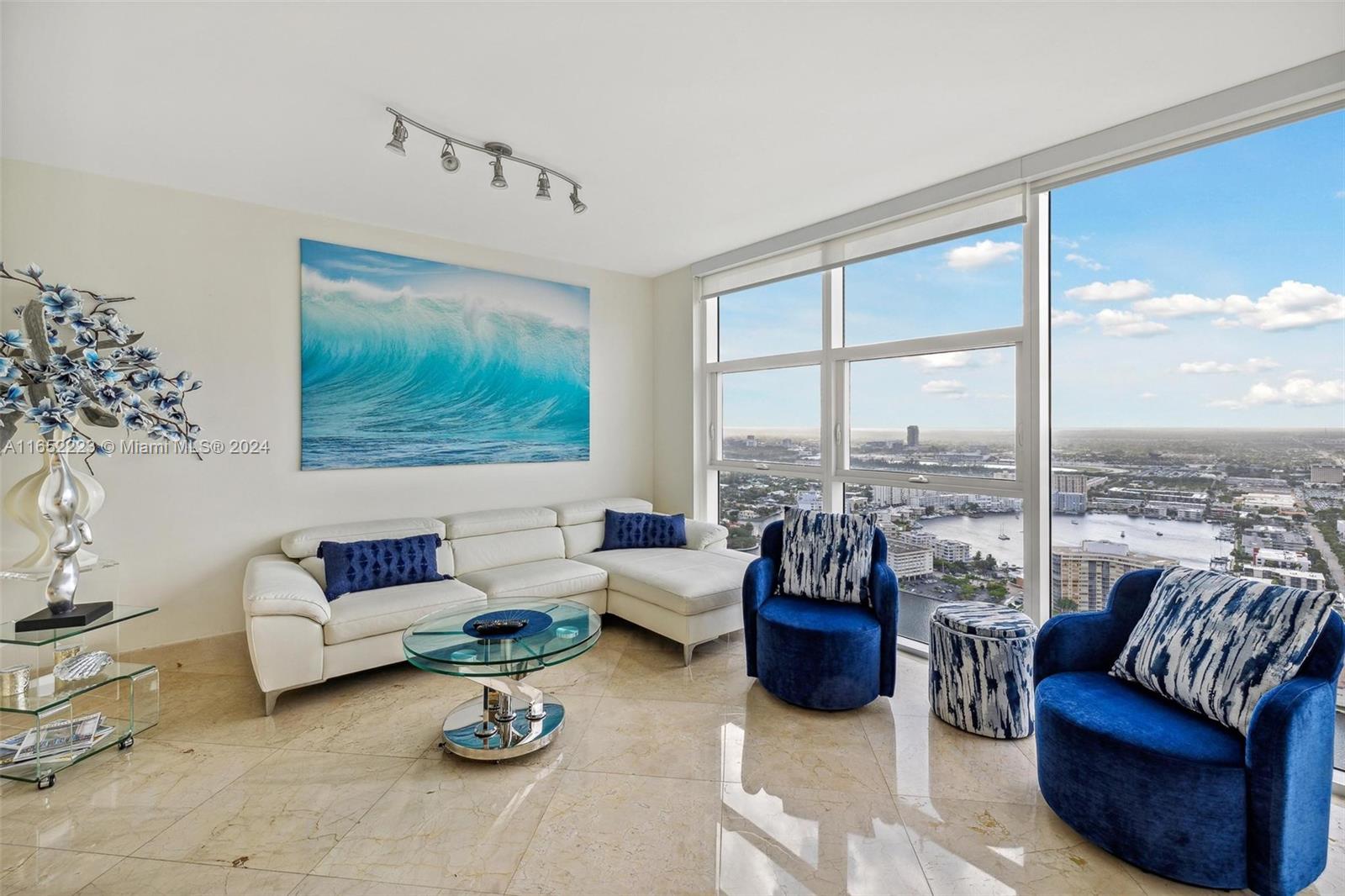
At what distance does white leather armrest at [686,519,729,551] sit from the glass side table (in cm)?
303

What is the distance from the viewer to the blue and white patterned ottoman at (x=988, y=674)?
99.2 inches

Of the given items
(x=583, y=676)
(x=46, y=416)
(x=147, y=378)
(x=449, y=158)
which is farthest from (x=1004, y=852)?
(x=147, y=378)

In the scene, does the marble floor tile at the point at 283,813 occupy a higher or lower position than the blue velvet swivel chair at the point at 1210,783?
lower

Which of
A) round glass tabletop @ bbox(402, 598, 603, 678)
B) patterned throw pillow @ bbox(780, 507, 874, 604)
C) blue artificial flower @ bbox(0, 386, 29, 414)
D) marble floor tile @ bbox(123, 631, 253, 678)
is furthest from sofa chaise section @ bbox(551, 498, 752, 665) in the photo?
blue artificial flower @ bbox(0, 386, 29, 414)

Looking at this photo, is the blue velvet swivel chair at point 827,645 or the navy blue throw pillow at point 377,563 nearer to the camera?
the blue velvet swivel chair at point 827,645

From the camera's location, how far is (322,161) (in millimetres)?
2979

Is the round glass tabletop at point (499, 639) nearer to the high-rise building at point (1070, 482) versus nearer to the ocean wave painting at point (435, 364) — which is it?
the ocean wave painting at point (435, 364)

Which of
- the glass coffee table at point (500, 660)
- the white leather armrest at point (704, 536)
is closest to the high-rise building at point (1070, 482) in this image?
the white leather armrest at point (704, 536)

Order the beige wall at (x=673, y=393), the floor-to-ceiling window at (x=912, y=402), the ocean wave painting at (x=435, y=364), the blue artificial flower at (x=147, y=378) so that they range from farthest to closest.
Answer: the beige wall at (x=673, y=393)
the ocean wave painting at (x=435, y=364)
the floor-to-ceiling window at (x=912, y=402)
the blue artificial flower at (x=147, y=378)

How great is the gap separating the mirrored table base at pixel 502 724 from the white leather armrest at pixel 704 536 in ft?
6.13

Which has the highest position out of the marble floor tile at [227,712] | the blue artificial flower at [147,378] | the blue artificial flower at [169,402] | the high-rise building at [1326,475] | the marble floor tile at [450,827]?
the blue artificial flower at [147,378]

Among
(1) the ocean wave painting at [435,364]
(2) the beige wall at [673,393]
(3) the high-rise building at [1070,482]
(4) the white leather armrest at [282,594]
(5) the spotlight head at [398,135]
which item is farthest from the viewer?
(2) the beige wall at [673,393]

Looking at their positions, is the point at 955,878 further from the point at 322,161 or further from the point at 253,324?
the point at 253,324

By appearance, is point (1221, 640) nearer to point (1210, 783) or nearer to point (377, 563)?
point (1210, 783)
